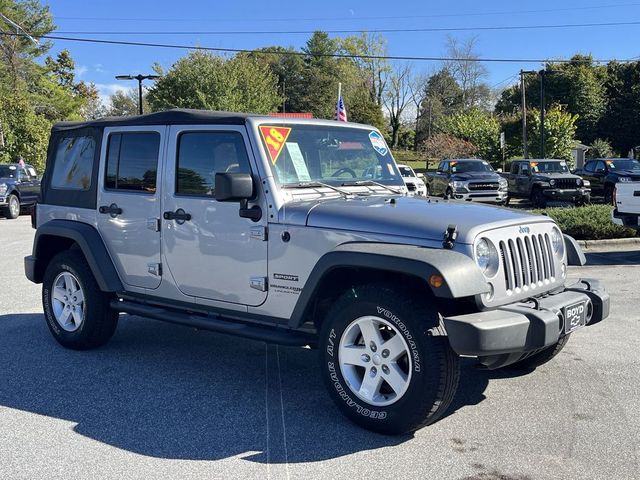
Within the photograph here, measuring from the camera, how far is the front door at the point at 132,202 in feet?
17.3

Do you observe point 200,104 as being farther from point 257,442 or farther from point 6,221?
point 257,442

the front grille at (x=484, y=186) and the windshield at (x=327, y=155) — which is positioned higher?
the front grille at (x=484, y=186)

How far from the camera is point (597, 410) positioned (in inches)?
172

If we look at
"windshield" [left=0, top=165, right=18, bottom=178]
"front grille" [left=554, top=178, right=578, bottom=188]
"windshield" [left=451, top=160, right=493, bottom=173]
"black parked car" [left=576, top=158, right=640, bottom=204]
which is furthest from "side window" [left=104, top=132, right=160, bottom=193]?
"black parked car" [left=576, top=158, right=640, bottom=204]

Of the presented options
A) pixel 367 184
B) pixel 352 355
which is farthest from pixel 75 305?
pixel 352 355

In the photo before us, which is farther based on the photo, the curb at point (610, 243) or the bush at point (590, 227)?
the bush at point (590, 227)

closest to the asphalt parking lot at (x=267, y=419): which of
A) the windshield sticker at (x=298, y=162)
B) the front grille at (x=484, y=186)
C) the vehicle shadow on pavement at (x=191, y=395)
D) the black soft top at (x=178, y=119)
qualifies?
the vehicle shadow on pavement at (x=191, y=395)

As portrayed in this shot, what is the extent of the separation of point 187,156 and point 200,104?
118ft

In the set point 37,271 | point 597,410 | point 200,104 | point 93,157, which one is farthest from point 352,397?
point 200,104

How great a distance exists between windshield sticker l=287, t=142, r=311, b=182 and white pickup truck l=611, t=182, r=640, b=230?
8451mm

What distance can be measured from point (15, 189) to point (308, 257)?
1950 centimetres

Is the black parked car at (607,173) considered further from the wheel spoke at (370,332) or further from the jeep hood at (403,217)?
the wheel spoke at (370,332)

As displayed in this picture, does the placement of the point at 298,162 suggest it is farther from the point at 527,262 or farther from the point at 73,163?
the point at 73,163

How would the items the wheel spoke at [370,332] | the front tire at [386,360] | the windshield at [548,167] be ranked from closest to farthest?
1. the front tire at [386,360]
2. the wheel spoke at [370,332]
3. the windshield at [548,167]
